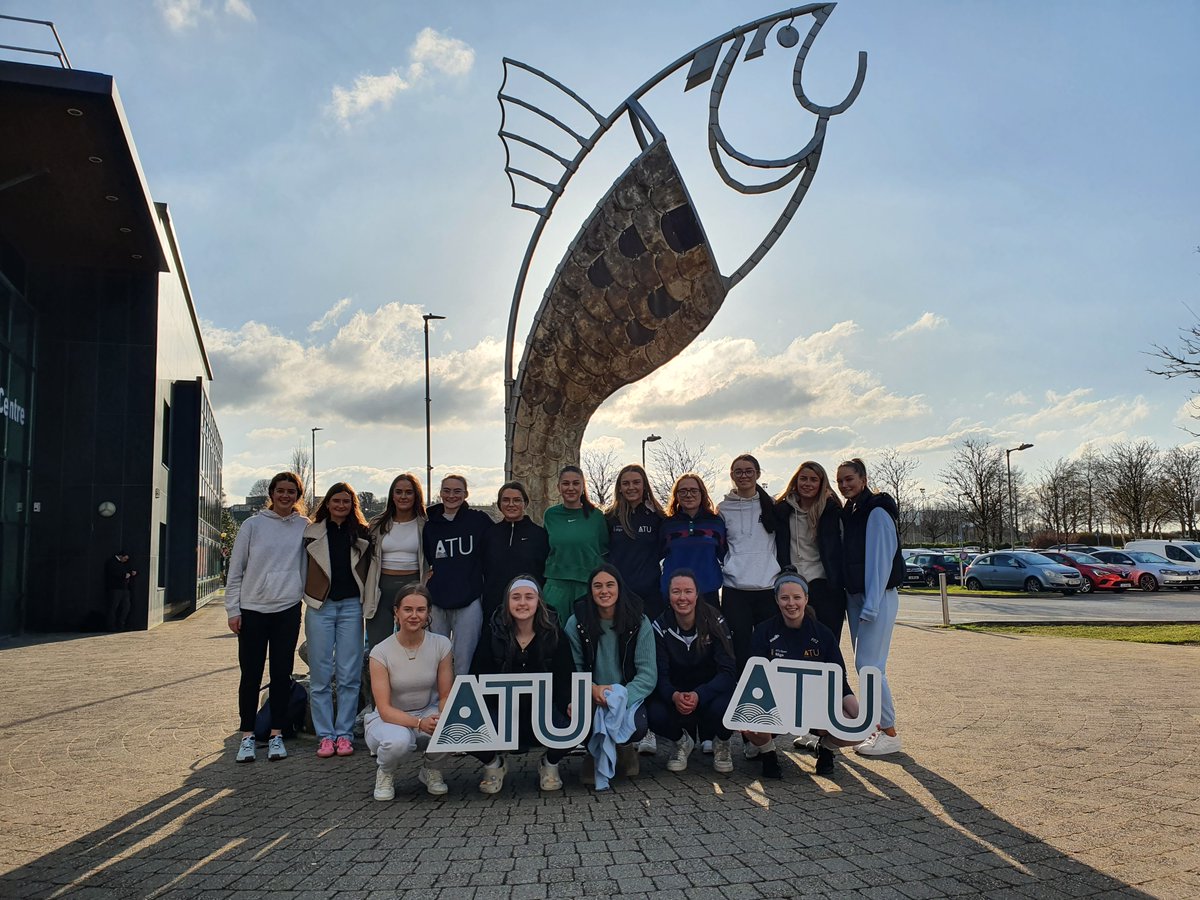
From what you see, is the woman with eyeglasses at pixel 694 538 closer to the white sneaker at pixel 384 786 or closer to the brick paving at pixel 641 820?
Result: the brick paving at pixel 641 820

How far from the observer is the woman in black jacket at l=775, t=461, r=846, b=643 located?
5867 millimetres

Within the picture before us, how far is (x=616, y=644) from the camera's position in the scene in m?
5.29

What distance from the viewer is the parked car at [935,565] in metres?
32.0

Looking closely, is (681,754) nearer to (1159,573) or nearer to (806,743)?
(806,743)

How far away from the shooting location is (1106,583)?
2645 cm

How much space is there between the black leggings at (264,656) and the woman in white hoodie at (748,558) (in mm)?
2994

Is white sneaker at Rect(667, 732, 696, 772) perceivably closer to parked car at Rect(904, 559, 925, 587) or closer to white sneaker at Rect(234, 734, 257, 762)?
white sneaker at Rect(234, 734, 257, 762)

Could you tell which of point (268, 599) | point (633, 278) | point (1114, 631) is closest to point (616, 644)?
point (268, 599)

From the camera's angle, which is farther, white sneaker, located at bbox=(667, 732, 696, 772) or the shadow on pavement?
white sneaker, located at bbox=(667, 732, 696, 772)

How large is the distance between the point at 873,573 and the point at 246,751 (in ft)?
14.1

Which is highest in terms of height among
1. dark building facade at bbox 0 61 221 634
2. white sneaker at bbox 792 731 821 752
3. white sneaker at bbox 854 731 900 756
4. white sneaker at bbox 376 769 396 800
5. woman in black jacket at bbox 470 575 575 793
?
dark building facade at bbox 0 61 221 634

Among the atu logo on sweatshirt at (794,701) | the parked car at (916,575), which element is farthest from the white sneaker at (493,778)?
the parked car at (916,575)

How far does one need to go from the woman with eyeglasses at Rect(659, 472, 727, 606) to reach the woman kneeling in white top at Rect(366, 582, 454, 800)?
5.24 feet

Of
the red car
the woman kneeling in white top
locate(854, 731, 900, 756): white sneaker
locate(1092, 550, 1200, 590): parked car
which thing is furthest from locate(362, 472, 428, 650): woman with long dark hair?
locate(1092, 550, 1200, 590): parked car
